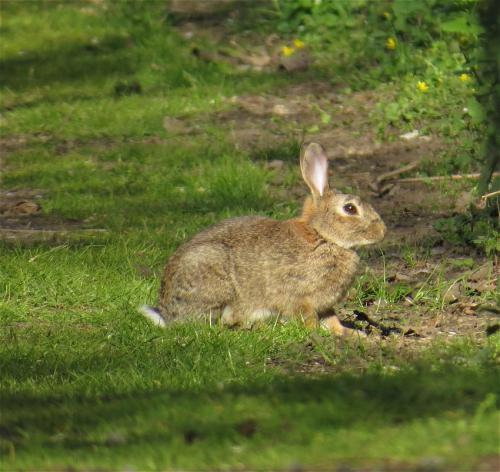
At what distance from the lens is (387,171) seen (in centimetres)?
982

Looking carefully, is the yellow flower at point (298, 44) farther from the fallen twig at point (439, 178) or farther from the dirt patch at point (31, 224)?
the dirt patch at point (31, 224)

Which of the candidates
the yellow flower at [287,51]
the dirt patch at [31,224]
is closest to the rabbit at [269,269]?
the dirt patch at [31,224]

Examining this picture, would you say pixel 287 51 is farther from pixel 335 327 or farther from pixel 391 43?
pixel 335 327

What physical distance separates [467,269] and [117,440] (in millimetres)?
3505

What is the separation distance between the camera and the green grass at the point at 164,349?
4.59 meters

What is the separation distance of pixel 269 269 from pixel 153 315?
2.36ft

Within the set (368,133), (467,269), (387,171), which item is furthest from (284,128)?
(467,269)

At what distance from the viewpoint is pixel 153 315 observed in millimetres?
6969

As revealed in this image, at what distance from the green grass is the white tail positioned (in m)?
0.07

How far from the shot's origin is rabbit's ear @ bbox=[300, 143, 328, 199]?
24.7 feet

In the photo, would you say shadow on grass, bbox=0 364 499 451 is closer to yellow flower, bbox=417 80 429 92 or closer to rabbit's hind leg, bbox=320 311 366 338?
rabbit's hind leg, bbox=320 311 366 338

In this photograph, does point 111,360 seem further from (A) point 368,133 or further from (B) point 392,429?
(A) point 368,133

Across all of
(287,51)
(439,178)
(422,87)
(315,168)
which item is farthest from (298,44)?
(315,168)

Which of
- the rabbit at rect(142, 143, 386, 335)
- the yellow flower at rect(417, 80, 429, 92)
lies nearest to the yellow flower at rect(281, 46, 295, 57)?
the yellow flower at rect(417, 80, 429, 92)
